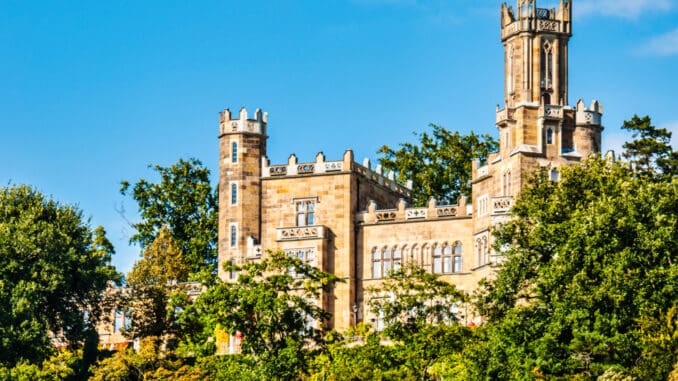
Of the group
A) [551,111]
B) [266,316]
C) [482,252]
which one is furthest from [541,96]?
[266,316]

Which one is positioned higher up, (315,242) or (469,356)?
(315,242)

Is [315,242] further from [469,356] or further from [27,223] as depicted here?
[469,356]

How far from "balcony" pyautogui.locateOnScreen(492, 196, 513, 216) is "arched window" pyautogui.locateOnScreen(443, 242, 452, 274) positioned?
18.2 feet

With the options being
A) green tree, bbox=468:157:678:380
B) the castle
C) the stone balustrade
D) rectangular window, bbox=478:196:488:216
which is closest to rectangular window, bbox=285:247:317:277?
the castle

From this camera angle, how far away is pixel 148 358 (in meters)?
96.9

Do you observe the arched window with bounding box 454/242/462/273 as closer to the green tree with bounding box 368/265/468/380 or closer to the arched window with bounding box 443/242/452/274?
the arched window with bounding box 443/242/452/274

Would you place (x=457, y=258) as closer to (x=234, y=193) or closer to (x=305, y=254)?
(x=305, y=254)

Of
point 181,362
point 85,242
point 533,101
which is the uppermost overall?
point 533,101

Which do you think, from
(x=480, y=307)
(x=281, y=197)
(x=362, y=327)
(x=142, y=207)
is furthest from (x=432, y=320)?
(x=142, y=207)

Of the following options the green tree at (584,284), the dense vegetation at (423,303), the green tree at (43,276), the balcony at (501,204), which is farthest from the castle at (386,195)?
the green tree at (584,284)

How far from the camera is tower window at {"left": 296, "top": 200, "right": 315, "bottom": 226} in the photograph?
10488cm

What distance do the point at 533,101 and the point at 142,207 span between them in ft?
102

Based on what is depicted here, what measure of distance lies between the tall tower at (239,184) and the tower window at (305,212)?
2.33 m

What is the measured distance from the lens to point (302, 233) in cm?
10375
